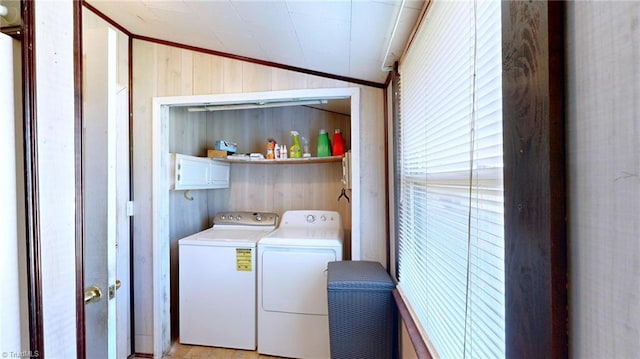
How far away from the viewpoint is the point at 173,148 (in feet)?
7.94

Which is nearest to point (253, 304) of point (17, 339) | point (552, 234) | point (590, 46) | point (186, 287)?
point (186, 287)

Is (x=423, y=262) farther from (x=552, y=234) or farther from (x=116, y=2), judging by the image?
(x=116, y=2)

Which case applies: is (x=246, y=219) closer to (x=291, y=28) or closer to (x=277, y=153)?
(x=277, y=153)

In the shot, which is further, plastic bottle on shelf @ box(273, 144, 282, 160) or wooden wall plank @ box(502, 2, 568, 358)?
plastic bottle on shelf @ box(273, 144, 282, 160)

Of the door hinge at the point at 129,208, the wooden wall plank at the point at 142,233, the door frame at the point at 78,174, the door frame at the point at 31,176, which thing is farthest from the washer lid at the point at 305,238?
the door frame at the point at 31,176

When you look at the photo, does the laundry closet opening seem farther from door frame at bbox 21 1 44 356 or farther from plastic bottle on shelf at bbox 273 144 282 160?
door frame at bbox 21 1 44 356

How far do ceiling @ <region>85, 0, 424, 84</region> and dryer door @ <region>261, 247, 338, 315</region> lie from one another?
1.36m

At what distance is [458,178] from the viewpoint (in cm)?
A: 84

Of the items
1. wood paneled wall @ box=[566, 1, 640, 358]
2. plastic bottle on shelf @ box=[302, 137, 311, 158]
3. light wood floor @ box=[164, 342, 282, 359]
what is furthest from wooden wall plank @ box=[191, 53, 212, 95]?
wood paneled wall @ box=[566, 1, 640, 358]

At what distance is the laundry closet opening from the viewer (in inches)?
87.0

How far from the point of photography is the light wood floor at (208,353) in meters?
2.15

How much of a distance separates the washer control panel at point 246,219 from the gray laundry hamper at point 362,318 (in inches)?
51.3

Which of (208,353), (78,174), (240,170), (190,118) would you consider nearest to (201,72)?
(190,118)

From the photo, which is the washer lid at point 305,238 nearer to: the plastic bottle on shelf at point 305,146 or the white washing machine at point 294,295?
the white washing machine at point 294,295
